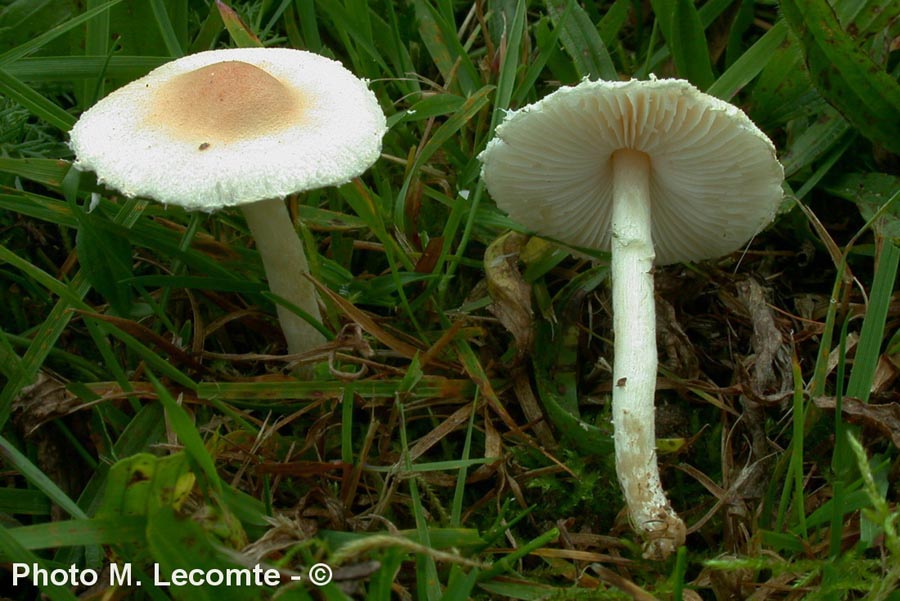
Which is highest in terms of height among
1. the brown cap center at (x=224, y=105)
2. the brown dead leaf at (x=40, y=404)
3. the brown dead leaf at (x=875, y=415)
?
the brown cap center at (x=224, y=105)

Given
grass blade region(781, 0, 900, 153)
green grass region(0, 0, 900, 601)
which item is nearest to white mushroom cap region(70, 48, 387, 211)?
green grass region(0, 0, 900, 601)

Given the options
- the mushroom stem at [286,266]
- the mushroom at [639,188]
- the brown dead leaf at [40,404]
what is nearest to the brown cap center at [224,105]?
the mushroom stem at [286,266]

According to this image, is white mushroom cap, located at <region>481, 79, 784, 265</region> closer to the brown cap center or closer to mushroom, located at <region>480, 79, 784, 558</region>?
mushroom, located at <region>480, 79, 784, 558</region>

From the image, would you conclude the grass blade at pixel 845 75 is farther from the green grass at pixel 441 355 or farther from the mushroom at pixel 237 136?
the mushroom at pixel 237 136

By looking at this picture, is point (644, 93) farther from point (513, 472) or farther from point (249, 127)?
point (513, 472)

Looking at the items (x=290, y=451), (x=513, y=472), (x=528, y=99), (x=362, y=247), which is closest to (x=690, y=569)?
(x=513, y=472)

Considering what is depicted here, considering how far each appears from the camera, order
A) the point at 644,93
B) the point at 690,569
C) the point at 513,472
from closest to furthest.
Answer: the point at 644,93
the point at 690,569
the point at 513,472
